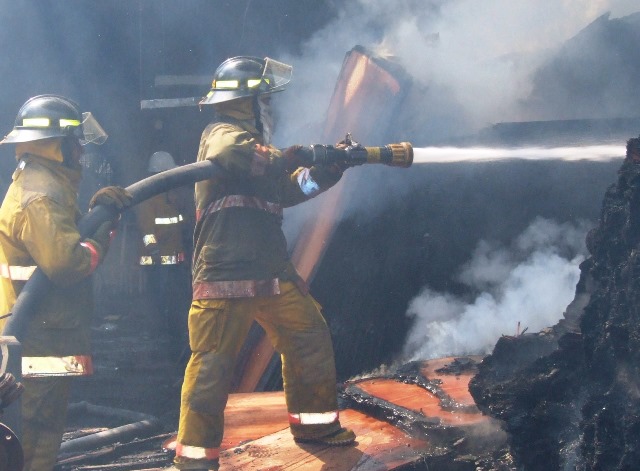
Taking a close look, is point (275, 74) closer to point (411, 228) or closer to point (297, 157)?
point (297, 157)

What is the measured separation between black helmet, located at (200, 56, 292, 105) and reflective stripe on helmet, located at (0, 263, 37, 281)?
130cm

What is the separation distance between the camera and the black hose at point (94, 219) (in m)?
3.44

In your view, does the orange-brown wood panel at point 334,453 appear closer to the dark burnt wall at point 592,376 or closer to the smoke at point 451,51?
the dark burnt wall at point 592,376

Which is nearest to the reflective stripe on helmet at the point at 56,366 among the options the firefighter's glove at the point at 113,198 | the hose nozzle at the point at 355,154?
the firefighter's glove at the point at 113,198

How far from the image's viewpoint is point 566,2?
22.4 feet

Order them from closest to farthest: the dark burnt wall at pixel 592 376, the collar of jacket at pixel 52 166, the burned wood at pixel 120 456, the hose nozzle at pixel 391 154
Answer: the dark burnt wall at pixel 592 376 < the collar of jacket at pixel 52 166 < the hose nozzle at pixel 391 154 < the burned wood at pixel 120 456

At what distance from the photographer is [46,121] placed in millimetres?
3979

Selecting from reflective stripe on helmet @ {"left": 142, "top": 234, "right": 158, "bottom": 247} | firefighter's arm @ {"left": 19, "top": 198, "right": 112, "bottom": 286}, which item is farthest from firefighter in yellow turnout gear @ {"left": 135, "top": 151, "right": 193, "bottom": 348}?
firefighter's arm @ {"left": 19, "top": 198, "right": 112, "bottom": 286}

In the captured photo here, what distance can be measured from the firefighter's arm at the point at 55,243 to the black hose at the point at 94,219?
60 mm

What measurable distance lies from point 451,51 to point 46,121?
363cm

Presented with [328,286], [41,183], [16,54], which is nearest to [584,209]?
[328,286]

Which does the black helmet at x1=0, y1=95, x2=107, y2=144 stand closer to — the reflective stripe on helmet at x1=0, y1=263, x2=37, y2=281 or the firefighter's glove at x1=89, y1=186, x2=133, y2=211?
the firefighter's glove at x1=89, y1=186, x2=133, y2=211

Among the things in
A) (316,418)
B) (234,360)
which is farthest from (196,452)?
(316,418)

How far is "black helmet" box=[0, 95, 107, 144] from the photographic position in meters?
3.94
